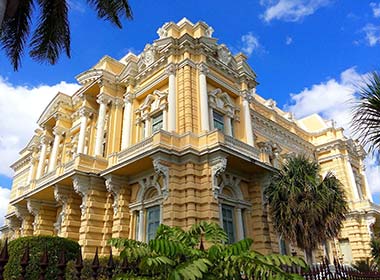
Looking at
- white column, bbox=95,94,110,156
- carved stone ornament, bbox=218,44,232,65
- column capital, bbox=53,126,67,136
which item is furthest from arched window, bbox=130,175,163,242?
column capital, bbox=53,126,67,136

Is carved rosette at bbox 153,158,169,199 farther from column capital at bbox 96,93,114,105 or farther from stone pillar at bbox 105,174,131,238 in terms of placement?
column capital at bbox 96,93,114,105

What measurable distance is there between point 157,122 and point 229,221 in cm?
657

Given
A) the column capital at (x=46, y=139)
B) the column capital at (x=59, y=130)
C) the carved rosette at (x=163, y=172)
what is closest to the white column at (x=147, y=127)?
the carved rosette at (x=163, y=172)

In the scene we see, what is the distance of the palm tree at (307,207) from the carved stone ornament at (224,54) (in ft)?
25.9

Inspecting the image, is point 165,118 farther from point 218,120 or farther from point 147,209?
point 147,209

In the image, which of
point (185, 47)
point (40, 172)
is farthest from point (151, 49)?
point (40, 172)

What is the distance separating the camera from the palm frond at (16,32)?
38.0ft

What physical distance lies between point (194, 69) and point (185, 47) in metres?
1.26

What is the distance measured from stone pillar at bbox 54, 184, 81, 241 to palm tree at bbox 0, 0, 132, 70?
8027 millimetres

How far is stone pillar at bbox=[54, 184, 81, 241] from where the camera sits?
56.8 feet

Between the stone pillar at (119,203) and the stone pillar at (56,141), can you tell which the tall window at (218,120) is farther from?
the stone pillar at (56,141)

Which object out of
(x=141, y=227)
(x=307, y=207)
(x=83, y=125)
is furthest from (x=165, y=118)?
(x=307, y=207)

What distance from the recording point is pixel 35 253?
422 inches

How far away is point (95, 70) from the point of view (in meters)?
20.2
